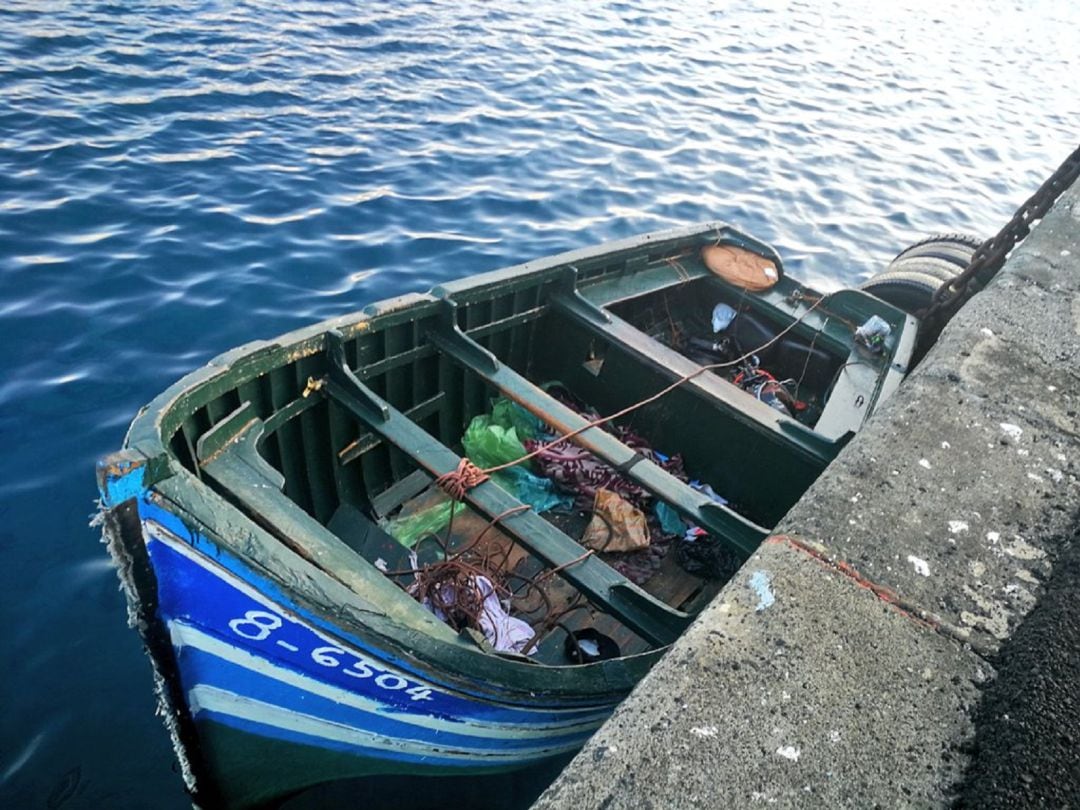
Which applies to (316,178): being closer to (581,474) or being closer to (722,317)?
(722,317)

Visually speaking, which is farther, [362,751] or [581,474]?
[581,474]

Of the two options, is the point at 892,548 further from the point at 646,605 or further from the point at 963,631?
the point at 646,605

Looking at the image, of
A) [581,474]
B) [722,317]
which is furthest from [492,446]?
[722,317]

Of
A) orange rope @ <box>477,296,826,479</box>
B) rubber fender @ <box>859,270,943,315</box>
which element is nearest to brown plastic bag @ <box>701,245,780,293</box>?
orange rope @ <box>477,296,826,479</box>

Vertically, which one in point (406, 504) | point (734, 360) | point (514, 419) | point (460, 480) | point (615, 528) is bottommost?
point (406, 504)

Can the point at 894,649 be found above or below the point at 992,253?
above

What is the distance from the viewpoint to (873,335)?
6395mm

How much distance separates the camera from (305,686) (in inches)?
127

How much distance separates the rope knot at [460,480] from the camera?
3928mm

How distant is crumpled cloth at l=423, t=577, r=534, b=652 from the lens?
415 centimetres

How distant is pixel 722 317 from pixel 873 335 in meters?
1.33

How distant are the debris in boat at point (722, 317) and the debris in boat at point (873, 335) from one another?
1130 millimetres

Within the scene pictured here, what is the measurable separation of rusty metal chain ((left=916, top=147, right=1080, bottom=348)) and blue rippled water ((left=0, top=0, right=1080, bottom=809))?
13.4ft

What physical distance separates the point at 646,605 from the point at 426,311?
246 centimetres
